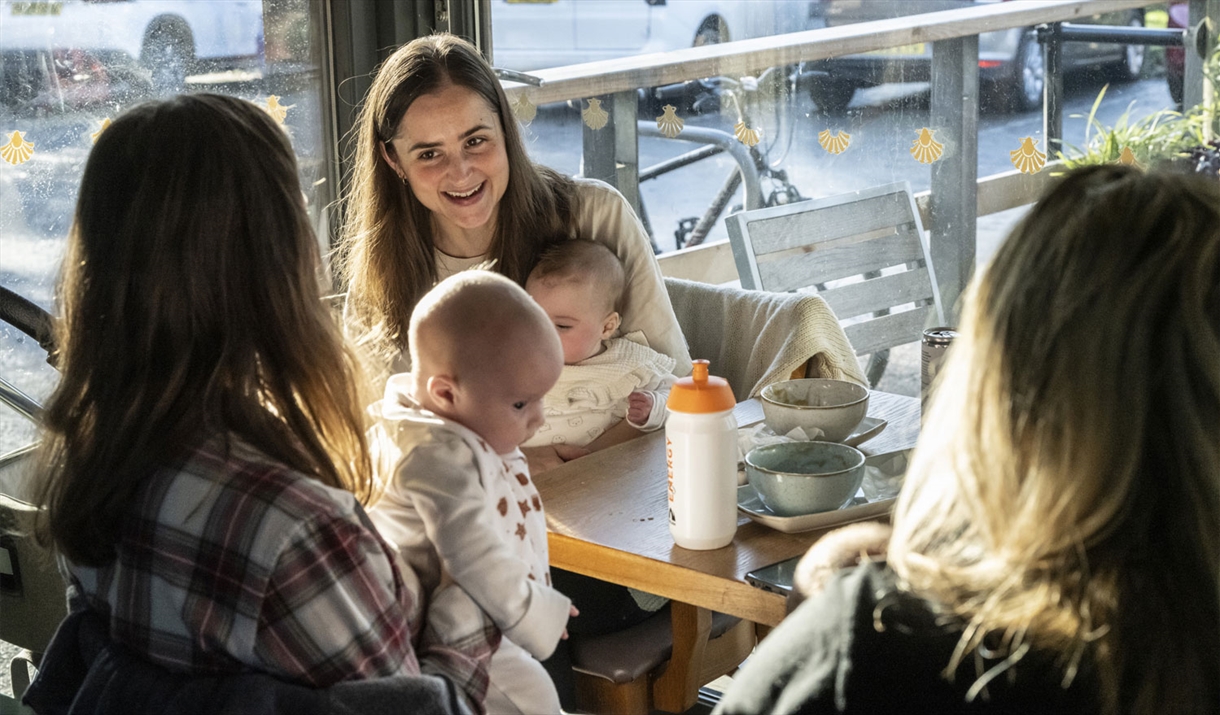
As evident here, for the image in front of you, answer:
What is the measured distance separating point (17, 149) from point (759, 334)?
1.68 metres

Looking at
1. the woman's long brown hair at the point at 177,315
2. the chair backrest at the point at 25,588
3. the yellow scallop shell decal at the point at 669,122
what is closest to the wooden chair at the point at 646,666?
the woman's long brown hair at the point at 177,315

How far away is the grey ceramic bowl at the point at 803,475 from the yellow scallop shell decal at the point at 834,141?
1.55m

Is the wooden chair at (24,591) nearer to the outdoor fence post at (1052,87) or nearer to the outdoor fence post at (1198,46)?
the outdoor fence post at (1052,87)

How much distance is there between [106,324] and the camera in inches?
47.1

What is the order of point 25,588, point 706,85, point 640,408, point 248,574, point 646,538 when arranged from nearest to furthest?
point 248,574
point 646,538
point 640,408
point 25,588
point 706,85

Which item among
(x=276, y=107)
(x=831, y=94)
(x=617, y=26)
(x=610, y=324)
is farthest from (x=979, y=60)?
(x=276, y=107)

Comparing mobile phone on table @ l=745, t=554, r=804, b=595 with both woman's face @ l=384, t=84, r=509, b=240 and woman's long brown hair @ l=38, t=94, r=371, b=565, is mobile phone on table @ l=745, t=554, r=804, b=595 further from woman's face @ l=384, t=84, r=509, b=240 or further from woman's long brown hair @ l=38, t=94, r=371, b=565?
woman's face @ l=384, t=84, r=509, b=240

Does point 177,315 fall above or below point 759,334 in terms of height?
above

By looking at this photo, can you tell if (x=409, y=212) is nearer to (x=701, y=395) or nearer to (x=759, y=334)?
(x=759, y=334)

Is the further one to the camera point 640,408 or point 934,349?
point 640,408

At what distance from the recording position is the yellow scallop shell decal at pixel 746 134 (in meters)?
3.21

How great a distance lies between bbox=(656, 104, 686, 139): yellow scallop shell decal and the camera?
10.8 ft

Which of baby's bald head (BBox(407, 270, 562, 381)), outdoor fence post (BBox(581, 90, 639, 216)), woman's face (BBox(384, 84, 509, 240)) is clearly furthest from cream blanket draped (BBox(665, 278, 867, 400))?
baby's bald head (BBox(407, 270, 562, 381))

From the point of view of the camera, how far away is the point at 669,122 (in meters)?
3.31
